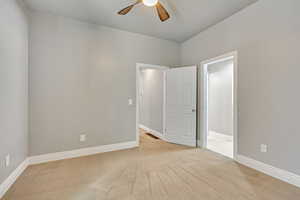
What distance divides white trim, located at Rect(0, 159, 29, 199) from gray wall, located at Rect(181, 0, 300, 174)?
3689 millimetres

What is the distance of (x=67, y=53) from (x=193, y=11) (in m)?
2.65

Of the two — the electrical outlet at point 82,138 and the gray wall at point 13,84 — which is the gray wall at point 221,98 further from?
the gray wall at point 13,84

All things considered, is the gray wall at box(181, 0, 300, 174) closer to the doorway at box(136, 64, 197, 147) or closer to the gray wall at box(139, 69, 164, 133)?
the doorway at box(136, 64, 197, 147)

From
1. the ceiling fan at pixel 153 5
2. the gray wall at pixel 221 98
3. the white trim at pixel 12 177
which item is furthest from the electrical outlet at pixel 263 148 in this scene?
the white trim at pixel 12 177

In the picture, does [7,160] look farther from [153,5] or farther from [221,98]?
[221,98]

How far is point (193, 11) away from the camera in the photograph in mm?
2699

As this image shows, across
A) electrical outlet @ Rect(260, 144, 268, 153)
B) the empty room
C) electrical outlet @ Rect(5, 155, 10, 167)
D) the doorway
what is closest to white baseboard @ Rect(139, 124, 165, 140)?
the doorway

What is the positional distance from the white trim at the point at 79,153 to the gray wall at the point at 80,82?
9 cm

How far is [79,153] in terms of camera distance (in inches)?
118

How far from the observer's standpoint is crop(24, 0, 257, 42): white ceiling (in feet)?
8.08

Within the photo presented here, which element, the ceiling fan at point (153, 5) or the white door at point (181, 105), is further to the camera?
the white door at point (181, 105)

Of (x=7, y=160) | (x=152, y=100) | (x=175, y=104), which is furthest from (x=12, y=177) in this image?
(x=152, y=100)

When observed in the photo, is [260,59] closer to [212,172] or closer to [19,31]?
[212,172]

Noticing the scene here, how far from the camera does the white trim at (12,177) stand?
1778 millimetres
